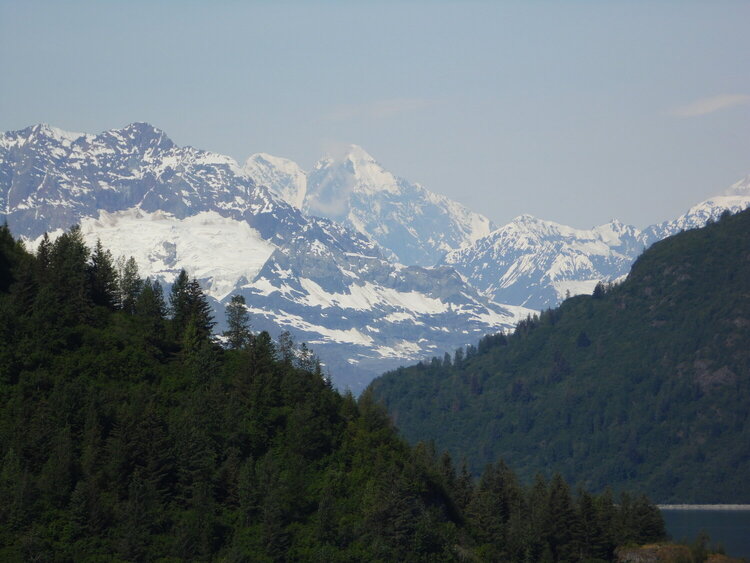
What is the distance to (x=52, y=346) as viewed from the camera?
19875 centimetres

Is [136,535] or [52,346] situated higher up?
[52,346]

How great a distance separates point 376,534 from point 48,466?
155 ft

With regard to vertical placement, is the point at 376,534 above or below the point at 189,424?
below

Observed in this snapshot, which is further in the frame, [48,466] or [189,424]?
[189,424]

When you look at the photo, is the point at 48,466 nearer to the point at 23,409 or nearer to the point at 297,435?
the point at 23,409

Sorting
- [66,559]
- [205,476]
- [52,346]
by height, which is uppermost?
[52,346]

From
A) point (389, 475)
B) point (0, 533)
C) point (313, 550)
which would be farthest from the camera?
point (389, 475)

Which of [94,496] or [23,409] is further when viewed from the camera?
[23,409]

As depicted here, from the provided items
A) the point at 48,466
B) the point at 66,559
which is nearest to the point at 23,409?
the point at 48,466

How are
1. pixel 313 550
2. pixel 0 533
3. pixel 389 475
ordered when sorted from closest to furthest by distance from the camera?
pixel 0 533, pixel 313 550, pixel 389 475

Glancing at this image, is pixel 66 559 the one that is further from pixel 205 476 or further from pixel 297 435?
pixel 297 435

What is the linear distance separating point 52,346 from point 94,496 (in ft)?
116

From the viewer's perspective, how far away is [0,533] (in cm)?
16388

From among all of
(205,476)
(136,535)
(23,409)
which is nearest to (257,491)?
(205,476)
